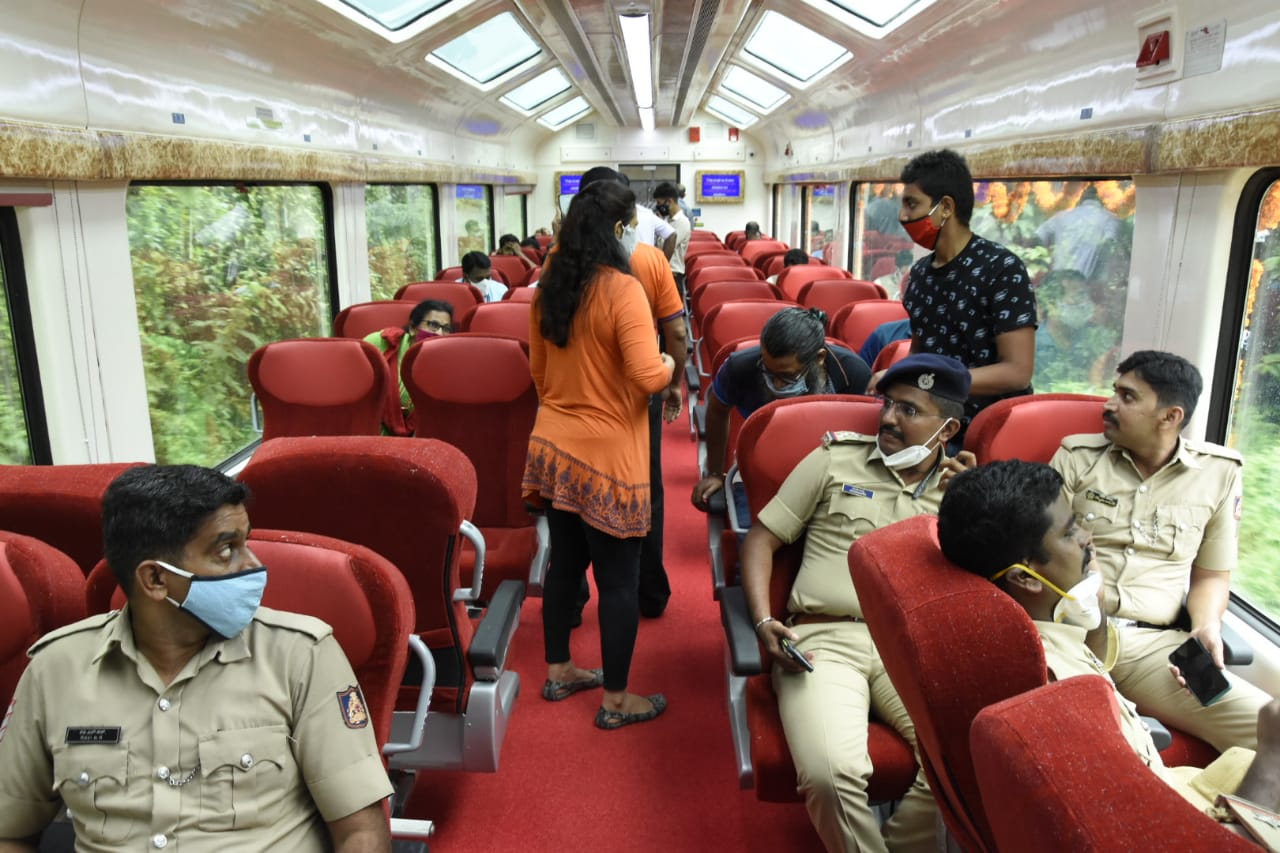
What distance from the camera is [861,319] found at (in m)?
5.32

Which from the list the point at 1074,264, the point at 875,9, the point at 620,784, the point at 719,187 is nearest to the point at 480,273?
the point at 875,9

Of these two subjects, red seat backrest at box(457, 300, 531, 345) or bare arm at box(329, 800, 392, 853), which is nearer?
bare arm at box(329, 800, 392, 853)

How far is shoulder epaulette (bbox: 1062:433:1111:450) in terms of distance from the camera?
273 centimetres

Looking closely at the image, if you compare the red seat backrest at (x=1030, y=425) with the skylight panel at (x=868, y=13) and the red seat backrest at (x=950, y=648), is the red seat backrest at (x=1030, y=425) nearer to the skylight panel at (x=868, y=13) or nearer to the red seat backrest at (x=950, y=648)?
the red seat backrest at (x=950, y=648)

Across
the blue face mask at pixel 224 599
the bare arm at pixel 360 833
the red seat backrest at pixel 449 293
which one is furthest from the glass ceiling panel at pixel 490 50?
the bare arm at pixel 360 833

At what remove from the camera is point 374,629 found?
1846 mm

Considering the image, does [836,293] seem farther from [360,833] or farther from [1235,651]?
[360,833]

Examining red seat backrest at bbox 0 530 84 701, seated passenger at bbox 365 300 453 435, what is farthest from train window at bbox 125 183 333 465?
red seat backrest at bbox 0 530 84 701

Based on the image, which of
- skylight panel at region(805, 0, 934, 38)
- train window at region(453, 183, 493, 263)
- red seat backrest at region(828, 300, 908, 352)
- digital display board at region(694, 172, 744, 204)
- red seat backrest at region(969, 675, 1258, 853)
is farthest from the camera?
digital display board at region(694, 172, 744, 204)

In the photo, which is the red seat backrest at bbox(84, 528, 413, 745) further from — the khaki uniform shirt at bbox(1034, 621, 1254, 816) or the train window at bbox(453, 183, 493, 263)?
the train window at bbox(453, 183, 493, 263)

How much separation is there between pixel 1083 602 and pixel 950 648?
0.53 m

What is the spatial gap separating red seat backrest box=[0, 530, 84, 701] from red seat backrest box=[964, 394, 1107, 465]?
95.1 inches

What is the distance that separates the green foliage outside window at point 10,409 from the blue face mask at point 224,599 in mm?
2226

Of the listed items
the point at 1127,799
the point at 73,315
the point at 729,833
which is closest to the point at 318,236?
the point at 73,315
